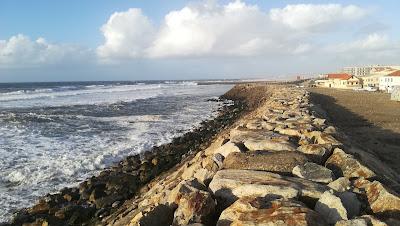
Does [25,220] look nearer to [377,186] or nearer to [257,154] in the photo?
[257,154]

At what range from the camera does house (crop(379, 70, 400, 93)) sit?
4807 cm

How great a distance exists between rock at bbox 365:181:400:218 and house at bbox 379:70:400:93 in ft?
152

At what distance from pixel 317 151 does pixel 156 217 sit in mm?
2965

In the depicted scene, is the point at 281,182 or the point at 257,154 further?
the point at 257,154

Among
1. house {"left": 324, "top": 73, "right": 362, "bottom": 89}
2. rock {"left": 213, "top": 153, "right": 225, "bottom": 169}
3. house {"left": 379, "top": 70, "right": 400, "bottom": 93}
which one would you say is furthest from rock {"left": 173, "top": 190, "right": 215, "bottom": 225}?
house {"left": 324, "top": 73, "right": 362, "bottom": 89}

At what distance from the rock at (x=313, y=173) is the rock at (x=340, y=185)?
250 millimetres

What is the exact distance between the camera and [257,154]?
6113 mm

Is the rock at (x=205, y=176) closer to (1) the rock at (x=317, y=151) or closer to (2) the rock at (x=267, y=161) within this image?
(2) the rock at (x=267, y=161)

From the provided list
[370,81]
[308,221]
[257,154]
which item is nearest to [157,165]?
[257,154]

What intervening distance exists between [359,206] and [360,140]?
8055 mm

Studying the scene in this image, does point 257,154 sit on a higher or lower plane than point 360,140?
higher

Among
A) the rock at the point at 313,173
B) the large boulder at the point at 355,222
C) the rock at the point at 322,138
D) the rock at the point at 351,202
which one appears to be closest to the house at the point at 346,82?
the rock at the point at 322,138

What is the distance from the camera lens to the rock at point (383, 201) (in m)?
4.30

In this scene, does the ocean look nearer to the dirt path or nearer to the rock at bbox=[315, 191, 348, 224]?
the rock at bbox=[315, 191, 348, 224]
